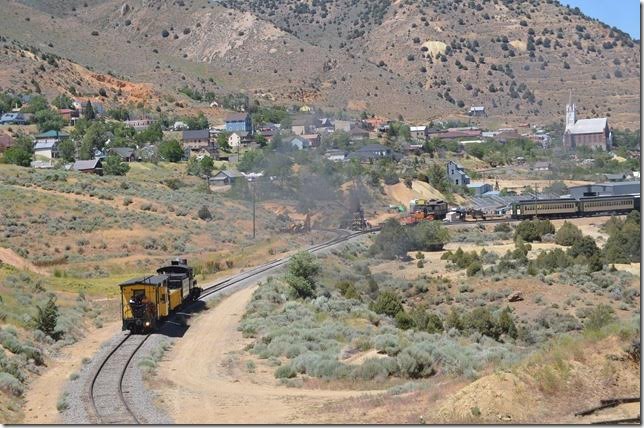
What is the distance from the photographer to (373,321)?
36094mm

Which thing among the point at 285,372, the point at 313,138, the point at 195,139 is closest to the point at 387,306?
the point at 285,372

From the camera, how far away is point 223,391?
933 inches

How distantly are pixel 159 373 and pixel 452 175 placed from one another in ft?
296

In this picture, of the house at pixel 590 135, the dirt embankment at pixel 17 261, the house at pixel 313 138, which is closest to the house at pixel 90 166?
→ the house at pixel 313 138

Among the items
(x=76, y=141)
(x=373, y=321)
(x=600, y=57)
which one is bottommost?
(x=373, y=321)

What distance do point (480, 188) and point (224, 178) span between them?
31.7m

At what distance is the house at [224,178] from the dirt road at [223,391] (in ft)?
202

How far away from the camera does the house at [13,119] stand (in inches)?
4451

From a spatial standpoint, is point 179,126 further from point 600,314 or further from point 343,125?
point 600,314

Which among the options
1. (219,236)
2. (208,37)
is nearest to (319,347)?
(219,236)

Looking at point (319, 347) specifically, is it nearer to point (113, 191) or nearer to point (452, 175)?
point (113, 191)

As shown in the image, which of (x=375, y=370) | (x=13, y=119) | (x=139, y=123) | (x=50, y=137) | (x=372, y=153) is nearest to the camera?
(x=375, y=370)

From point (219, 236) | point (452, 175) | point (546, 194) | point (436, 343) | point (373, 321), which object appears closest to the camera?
point (436, 343)

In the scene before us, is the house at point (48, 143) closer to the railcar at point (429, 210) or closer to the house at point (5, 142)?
the house at point (5, 142)
